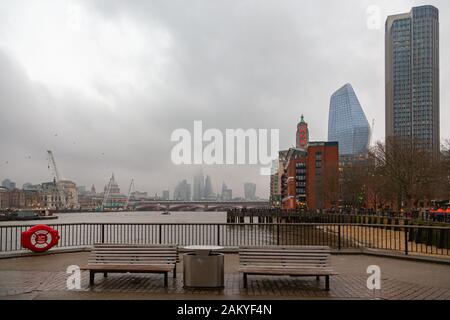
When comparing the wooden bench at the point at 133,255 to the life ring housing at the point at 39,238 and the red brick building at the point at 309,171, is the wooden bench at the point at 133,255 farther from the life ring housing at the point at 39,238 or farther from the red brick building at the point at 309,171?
the red brick building at the point at 309,171

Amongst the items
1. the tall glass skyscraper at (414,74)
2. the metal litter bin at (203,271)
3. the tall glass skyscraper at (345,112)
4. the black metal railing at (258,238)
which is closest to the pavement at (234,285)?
the metal litter bin at (203,271)

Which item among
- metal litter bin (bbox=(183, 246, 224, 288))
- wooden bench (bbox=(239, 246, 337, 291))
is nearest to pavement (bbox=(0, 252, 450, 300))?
metal litter bin (bbox=(183, 246, 224, 288))

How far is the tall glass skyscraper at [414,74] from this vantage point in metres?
28.9

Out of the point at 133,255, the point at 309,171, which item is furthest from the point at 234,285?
the point at 309,171

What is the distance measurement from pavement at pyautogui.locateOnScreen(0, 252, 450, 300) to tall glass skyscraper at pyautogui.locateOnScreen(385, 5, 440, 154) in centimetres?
1118

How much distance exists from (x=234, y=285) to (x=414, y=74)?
44.1 m

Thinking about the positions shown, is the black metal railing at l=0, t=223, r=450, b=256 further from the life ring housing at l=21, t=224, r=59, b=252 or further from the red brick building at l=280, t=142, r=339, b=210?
the red brick building at l=280, t=142, r=339, b=210

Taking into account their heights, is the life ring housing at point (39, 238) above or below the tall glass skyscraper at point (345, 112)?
below

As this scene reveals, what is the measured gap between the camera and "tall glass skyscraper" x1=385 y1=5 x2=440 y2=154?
28922mm

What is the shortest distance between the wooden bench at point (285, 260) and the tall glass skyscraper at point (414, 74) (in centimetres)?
1219
